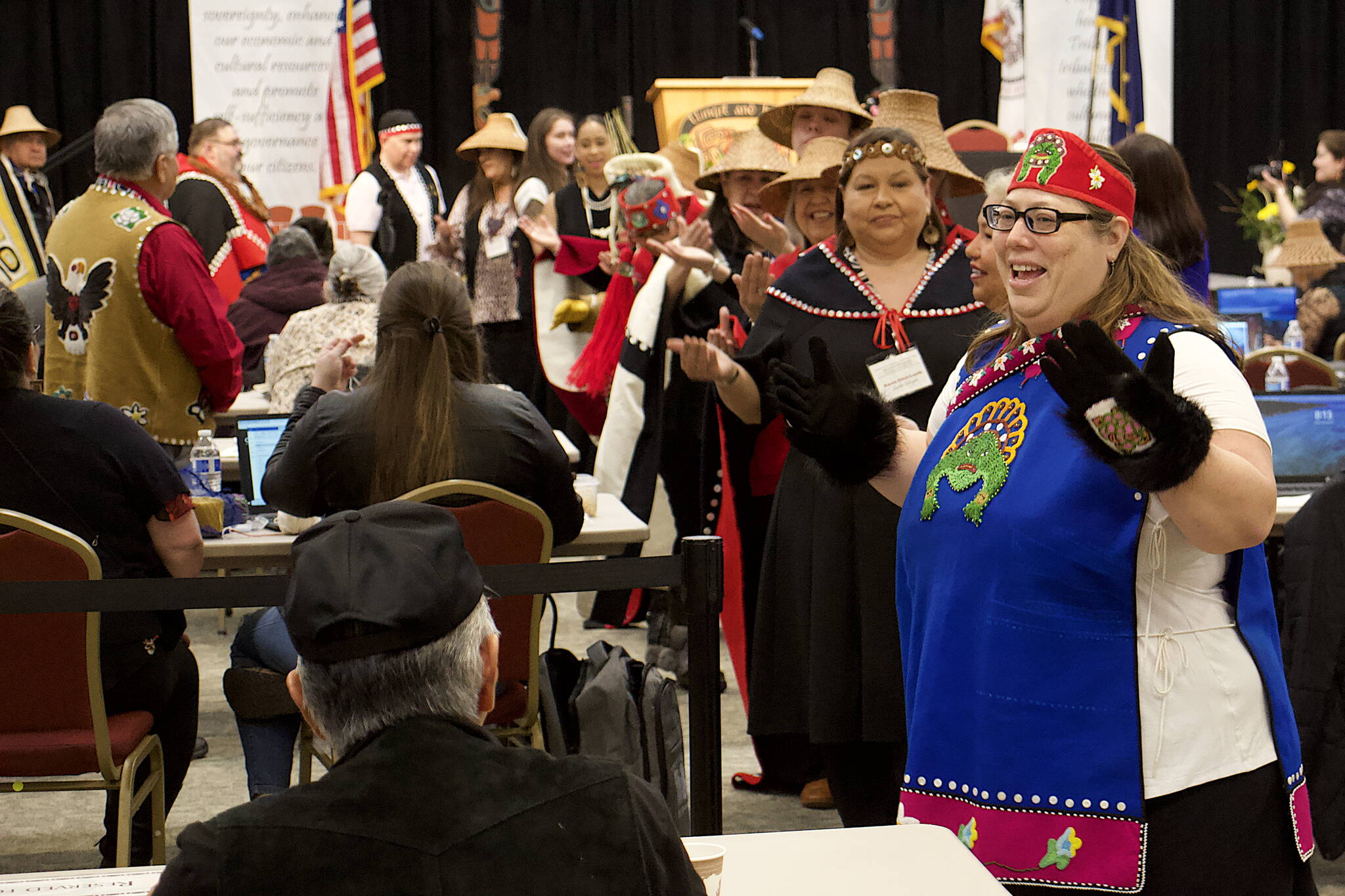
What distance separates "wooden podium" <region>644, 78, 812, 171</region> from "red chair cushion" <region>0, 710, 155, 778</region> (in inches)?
158

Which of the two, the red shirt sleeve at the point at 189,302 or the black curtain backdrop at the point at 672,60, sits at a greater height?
the black curtain backdrop at the point at 672,60

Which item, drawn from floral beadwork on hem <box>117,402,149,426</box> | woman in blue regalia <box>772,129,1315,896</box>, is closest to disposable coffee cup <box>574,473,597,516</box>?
floral beadwork on hem <box>117,402,149,426</box>

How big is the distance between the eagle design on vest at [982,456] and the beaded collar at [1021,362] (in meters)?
0.04

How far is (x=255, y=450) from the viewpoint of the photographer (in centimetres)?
345

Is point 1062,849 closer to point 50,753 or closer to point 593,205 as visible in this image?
point 50,753

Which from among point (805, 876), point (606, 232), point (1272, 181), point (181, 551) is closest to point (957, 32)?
point (1272, 181)

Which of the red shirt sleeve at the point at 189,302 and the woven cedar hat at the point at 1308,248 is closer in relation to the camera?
the red shirt sleeve at the point at 189,302

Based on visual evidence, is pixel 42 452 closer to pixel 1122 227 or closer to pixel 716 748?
pixel 716 748

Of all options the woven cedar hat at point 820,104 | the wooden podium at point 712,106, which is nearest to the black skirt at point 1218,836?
the woven cedar hat at point 820,104

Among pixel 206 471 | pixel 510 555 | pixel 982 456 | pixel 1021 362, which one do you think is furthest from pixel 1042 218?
pixel 206 471

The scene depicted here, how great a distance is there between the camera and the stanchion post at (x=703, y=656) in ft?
6.25

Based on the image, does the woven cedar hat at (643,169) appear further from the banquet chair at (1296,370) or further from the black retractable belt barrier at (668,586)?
the black retractable belt barrier at (668,586)

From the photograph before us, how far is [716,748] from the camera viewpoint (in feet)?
6.31

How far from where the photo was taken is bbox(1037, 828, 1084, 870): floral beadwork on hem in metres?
1.65
